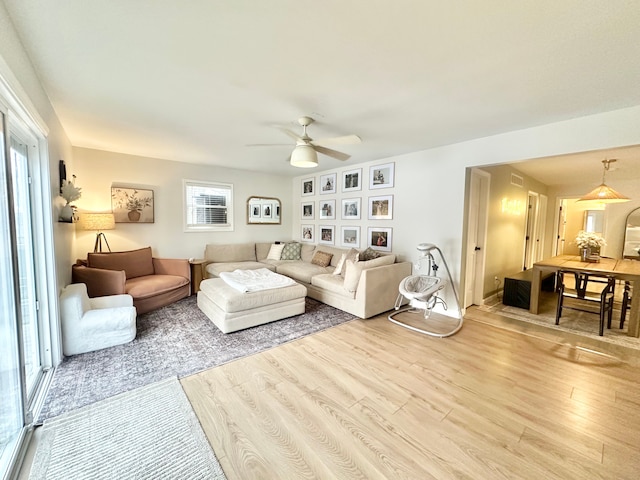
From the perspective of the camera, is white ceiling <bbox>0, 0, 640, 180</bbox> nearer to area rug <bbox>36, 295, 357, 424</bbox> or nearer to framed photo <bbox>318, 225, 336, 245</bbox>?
area rug <bbox>36, 295, 357, 424</bbox>

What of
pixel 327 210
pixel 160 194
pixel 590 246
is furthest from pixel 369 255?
pixel 160 194

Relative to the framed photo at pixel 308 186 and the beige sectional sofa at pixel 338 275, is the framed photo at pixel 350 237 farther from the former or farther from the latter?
the framed photo at pixel 308 186

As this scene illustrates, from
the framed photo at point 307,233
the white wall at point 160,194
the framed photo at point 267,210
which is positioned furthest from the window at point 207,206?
the framed photo at point 307,233

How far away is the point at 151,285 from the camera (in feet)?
12.2

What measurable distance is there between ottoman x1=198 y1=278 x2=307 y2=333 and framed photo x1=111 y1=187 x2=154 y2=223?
77.8 inches

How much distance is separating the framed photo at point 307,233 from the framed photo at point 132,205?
314cm

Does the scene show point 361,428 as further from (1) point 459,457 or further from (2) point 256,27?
(2) point 256,27

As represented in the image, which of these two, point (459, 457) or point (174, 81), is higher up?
point (174, 81)

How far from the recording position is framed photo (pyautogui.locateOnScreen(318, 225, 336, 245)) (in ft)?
18.6

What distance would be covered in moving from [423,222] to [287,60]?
3.10 metres

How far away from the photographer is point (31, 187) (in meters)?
2.24

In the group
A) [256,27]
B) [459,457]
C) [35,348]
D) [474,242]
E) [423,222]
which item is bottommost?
[459,457]

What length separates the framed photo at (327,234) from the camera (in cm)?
566

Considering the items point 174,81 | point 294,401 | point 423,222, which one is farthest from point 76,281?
point 423,222
